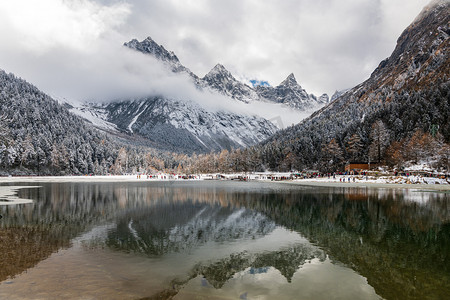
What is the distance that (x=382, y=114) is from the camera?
435 ft

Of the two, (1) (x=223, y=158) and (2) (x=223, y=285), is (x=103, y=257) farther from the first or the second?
(1) (x=223, y=158)

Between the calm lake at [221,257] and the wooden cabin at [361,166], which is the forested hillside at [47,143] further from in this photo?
the wooden cabin at [361,166]

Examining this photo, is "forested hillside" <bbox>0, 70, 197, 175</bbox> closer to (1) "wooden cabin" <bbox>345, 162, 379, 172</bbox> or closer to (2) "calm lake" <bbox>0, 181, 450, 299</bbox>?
(2) "calm lake" <bbox>0, 181, 450, 299</bbox>

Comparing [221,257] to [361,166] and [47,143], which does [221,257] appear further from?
[47,143]

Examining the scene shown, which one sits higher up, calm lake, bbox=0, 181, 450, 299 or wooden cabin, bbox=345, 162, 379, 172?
wooden cabin, bbox=345, 162, 379, 172

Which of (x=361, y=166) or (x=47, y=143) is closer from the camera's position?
(x=361, y=166)

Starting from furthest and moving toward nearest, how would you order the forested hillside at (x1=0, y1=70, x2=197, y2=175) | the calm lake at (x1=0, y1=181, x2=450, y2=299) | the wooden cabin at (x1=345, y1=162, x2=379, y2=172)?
the forested hillside at (x1=0, y1=70, x2=197, y2=175) < the wooden cabin at (x1=345, y1=162, x2=379, y2=172) < the calm lake at (x1=0, y1=181, x2=450, y2=299)

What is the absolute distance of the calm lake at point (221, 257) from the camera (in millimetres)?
9930

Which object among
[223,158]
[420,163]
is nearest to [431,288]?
[420,163]

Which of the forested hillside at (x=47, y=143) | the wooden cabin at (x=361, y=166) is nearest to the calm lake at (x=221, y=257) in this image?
the wooden cabin at (x=361, y=166)

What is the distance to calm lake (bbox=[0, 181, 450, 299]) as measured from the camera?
391 inches

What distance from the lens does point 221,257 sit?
46.3 feet

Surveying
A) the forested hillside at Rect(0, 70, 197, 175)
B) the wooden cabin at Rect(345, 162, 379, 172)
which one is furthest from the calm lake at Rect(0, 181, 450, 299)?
the forested hillside at Rect(0, 70, 197, 175)

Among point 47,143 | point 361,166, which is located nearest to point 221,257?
point 361,166
